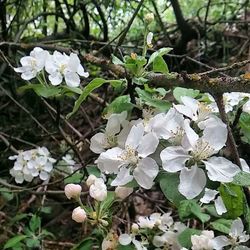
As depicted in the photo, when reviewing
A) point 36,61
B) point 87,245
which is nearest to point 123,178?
point 87,245

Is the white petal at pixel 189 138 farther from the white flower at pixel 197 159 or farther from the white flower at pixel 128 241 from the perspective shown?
the white flower at pixel 128 241

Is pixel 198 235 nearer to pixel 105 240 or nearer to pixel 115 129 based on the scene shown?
pixel 105 240

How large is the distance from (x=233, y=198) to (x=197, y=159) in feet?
0.51

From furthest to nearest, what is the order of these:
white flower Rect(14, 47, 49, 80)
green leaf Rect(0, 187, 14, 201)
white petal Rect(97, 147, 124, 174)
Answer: green leaf Rect(0, 187, 14, 201) → white flower Rect(14, 47, 49, 80) → white petal Rect(97, 147, 124, 174)

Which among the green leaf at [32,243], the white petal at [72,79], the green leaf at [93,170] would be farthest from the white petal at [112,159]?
the green leaf at [32,243]

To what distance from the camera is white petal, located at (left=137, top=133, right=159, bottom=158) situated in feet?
2.70

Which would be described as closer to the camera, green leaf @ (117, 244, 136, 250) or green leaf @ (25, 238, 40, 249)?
green leaf @ (117, 244, 136, 250)

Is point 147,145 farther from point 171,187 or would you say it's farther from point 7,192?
point 7,192

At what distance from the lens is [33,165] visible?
1.85m

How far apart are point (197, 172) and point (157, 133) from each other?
0.10 m

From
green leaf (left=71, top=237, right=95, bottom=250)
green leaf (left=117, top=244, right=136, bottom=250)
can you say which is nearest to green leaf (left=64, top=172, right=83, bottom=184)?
green leaf (left=71, top=237, right=95, bottom=250)

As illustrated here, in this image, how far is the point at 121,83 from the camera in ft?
3.30

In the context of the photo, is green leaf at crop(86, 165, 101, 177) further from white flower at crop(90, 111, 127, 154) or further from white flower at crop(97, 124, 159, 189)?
white flower at crop(97, 124, 159, 189)

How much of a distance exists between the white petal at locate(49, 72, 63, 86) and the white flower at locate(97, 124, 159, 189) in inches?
13.0
